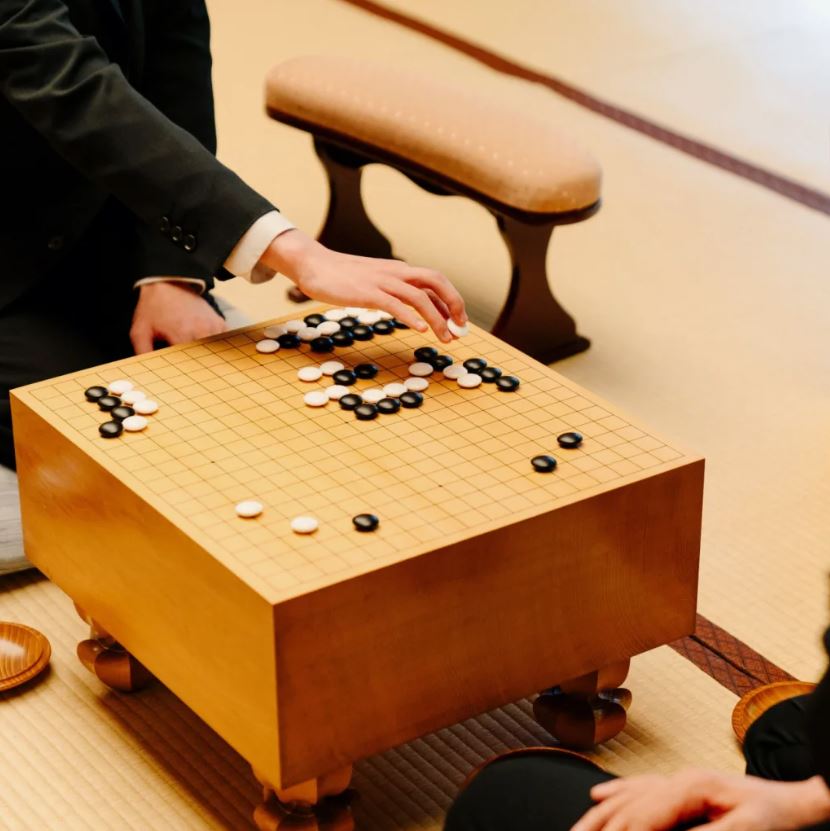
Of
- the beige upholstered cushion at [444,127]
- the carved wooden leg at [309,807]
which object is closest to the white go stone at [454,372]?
the carved wooden leg at [309,807]

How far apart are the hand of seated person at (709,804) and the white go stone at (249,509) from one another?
0.50 metres

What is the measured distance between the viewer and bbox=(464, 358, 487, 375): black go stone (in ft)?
6.73

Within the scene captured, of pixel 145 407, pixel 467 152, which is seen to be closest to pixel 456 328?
pixel 145 407

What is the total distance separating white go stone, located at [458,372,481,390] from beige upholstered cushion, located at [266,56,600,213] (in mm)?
881

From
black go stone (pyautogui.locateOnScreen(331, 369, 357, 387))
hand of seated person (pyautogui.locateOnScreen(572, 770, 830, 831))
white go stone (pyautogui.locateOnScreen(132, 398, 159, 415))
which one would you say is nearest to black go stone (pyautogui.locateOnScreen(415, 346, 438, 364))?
black go stone (pyautogui.locateOnScreen(331, 369, 357, 387))

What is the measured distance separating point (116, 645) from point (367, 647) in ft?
1.84

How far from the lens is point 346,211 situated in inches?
134

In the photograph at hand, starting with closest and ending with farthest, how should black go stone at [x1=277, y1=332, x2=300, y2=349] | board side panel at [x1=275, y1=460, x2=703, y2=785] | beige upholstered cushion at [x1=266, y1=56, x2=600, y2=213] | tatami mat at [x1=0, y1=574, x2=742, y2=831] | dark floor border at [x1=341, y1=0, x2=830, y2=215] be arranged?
board side panel at [x1=275, y1=460, x2=703, y2=785]
tatami mat at [x1=0, y1=574, x2=742, y2=831]
black go stone at [x1=277, y1=332, x2=300, y2=349]
beige upholstered cushion at [x1=266, y1=56, x2=600, y2=213]
dark floor border at [x1=341, y1=0, x2=830, y2=215]

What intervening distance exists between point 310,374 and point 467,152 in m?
1.03

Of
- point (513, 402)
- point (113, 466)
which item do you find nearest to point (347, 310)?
point (513, 402)

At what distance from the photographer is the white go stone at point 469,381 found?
2014mm

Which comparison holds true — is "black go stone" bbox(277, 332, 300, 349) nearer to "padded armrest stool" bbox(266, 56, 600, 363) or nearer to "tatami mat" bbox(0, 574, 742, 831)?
"tatami mat" bbox(0, 574, 742, 831)

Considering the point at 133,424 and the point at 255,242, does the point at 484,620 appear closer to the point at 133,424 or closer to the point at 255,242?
the point at 133,424

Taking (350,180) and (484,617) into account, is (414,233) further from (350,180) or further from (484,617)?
(484,617)
